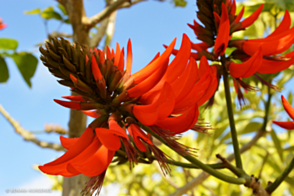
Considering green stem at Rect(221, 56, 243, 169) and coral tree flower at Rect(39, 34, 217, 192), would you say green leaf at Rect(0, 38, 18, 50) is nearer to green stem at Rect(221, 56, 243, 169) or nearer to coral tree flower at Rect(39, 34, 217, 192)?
coral tree flower at Rect(39, 34, 217, 192)

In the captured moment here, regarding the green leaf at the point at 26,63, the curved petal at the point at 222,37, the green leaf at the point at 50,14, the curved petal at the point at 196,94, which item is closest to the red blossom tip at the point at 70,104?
the curved petal at the point at 196,94

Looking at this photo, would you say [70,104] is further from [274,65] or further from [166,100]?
[274,65]

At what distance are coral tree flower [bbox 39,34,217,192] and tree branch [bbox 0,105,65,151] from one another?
910 mm

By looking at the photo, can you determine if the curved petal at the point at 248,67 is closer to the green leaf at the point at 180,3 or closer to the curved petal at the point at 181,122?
the curved petal at the point at 181,122

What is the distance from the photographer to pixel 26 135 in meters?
1.63

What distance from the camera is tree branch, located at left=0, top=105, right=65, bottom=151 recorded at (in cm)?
147

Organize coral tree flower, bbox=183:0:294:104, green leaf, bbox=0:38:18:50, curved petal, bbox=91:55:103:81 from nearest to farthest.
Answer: curved petal, bbox=91:55:103:81
coral tree flower, bbox=183:0:294:104
green leaf, bbox=0:38:18:50

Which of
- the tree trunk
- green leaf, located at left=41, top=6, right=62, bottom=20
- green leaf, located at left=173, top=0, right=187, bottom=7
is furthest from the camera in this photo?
green leaf, located at left=41, top=6, right=62, bottom=20

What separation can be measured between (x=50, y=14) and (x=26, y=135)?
75cm

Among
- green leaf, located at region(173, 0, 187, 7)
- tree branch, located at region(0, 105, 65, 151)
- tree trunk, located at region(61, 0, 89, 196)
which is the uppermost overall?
green leaf, located at region(173, 0, 187, 7)

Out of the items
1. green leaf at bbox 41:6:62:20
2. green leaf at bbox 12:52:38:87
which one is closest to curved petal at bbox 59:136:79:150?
green leaf at bbox 12:52:38:87

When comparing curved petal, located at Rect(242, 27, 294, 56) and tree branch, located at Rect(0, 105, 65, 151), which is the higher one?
curved petal, located at Rect(242, 27, 294, 56)

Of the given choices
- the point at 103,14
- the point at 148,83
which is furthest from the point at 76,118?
the point at 148,83

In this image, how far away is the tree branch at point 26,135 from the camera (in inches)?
57.7
